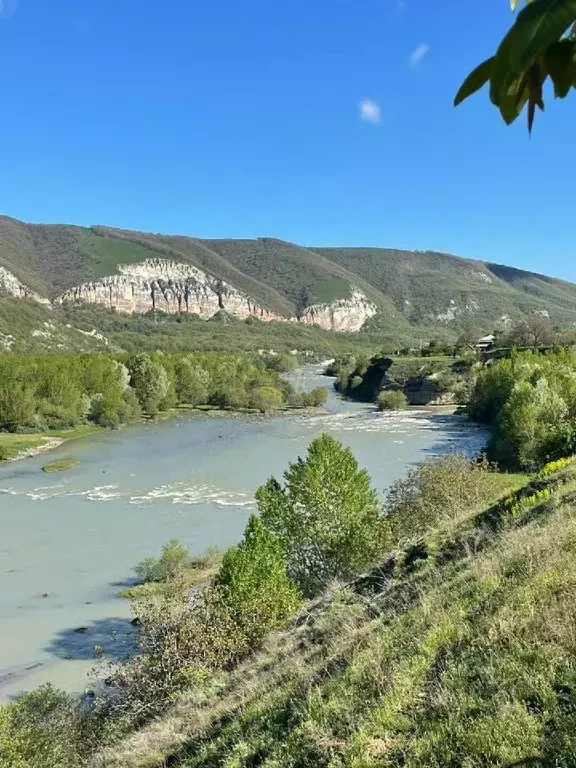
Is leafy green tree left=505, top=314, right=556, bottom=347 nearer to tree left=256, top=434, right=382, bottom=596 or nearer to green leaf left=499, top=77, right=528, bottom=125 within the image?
tree left=256, top=434, right=382, bottom=596

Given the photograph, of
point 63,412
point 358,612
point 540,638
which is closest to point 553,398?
point 358,612

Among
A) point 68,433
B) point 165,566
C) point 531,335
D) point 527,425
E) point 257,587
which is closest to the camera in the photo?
point 257,587

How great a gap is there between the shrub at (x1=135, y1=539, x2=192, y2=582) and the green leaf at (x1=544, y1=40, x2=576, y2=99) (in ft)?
87.9

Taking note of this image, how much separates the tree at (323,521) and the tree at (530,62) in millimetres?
19040

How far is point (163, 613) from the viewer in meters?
14.4

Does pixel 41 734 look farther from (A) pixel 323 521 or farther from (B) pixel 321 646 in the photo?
(A) pixel 323 521

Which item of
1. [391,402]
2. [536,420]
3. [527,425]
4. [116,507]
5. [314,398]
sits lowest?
[116,507]

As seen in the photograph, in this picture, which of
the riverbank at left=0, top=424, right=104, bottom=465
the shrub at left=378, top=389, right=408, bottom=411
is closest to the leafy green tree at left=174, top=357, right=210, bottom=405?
the riverbank at left=0, top=424, right=104, bottom=465

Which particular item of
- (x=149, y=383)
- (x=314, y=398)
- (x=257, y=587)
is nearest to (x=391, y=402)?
(x=314, y=398)

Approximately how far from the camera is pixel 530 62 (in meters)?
1.42

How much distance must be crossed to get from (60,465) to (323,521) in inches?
1481

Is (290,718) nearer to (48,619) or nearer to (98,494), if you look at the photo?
(48,619)

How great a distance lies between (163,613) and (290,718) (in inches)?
345

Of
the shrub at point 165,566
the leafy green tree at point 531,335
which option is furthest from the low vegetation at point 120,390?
the leafy green tree at point 531,335
